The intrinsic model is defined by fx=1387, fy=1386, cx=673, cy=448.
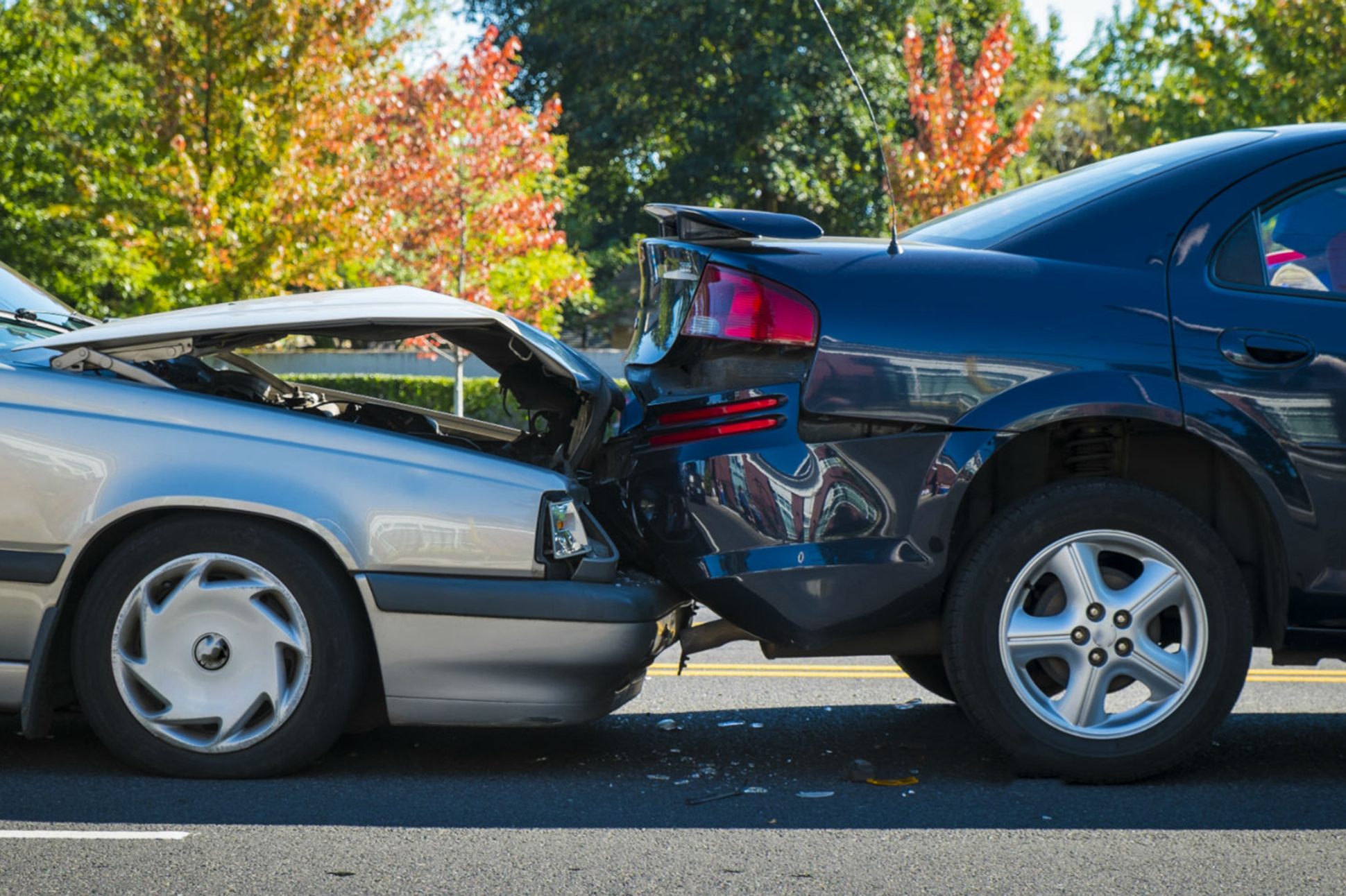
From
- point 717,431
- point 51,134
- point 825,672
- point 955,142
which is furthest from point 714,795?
point 51,134

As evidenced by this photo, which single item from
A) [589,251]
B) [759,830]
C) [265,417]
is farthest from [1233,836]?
[589,251]

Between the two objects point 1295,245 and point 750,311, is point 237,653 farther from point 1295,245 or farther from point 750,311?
point 1295,245

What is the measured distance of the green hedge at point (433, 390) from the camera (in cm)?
2050

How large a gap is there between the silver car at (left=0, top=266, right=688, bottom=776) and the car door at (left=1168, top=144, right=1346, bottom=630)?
1684 millimetres

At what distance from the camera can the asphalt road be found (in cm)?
303

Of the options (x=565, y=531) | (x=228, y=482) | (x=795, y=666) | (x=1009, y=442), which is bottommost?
(x=795, y=666)

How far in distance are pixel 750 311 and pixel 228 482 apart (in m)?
1.47

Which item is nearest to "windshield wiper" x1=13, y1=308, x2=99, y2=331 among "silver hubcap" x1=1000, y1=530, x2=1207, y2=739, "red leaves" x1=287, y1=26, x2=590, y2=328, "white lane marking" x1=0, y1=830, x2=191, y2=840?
"white lane marking" x1=0, y1=830, x2=191, y2=840

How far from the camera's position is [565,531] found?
3.82 meters

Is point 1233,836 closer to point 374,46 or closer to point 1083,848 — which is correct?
point 1083,848

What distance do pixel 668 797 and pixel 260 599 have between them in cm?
122

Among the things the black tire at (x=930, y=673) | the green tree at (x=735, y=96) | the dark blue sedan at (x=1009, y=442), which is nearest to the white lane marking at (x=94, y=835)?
the dark blue sedan at (x=1009, y=442)

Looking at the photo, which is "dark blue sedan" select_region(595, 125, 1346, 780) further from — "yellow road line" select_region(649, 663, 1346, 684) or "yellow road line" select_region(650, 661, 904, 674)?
"yellow road line" select_region(650, 661, 904, 674)

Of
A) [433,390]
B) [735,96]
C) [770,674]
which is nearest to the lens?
[770,674]
